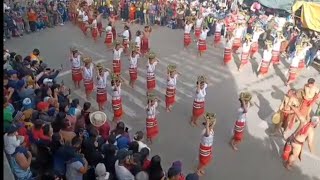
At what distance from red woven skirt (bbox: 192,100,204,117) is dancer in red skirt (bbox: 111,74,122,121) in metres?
1.78

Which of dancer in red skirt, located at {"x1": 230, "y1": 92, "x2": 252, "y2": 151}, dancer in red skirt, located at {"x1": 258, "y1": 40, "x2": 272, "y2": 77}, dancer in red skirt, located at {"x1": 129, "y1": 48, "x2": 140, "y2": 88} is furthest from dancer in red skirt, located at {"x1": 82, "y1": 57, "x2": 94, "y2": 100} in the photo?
dancer in red skirt, located at {"x1": 258, "y1": 40, "x2": 272, "y2": 77}

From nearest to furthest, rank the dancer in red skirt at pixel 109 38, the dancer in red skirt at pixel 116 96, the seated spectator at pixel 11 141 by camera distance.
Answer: the seated spectator at pixel 11 141 < the dancer in red skirt at pixel 116 96 < the dancer in red skirt at pixel 109 38

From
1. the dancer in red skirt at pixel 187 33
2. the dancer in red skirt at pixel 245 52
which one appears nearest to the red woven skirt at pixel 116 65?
the dancer in red skirt at pixel 187 33

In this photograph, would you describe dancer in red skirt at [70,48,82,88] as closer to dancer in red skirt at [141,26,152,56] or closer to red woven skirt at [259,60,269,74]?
dancer in red skirt at [141,26,152,56]

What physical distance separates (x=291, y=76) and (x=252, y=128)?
9.98ft

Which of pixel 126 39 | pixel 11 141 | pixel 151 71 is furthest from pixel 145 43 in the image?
pixel 11 141

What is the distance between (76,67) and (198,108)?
3670 mm

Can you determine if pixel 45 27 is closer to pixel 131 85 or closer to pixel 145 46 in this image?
pixel 145 46

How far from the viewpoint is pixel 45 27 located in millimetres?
17922

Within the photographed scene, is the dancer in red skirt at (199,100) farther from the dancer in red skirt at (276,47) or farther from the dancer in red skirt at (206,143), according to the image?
the dancer in red skirt at (276,47)

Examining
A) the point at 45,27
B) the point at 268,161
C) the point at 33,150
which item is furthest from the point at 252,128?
the point at 45,27

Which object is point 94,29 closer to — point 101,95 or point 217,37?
point 217,37

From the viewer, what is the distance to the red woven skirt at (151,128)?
9297 mm

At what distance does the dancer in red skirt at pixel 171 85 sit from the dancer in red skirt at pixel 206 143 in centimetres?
239
